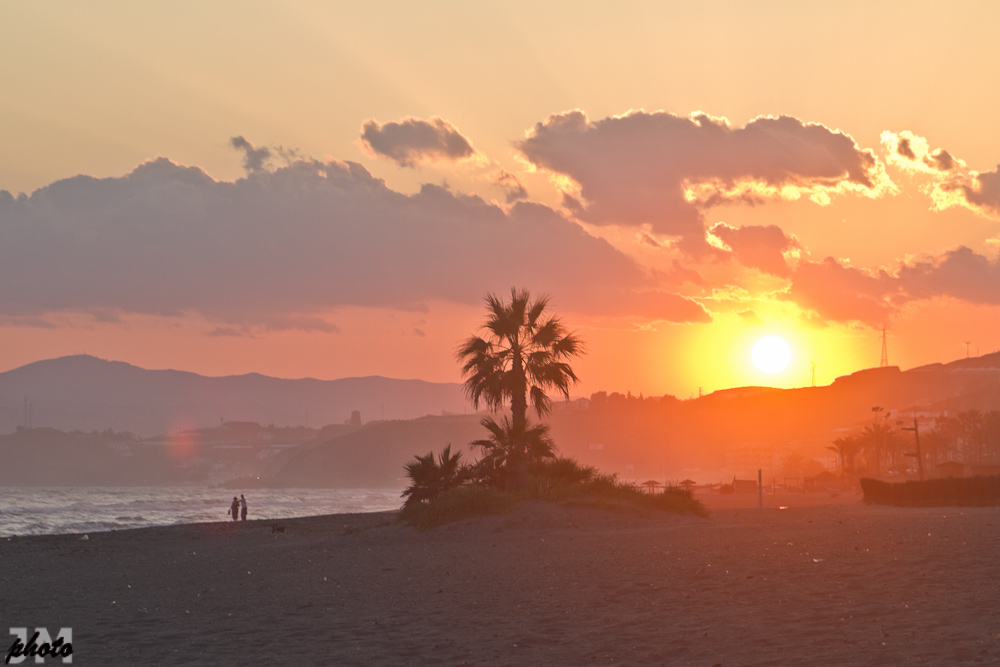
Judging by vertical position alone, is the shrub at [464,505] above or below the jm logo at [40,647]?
above

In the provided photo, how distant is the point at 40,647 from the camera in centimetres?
991

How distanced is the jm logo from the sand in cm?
19

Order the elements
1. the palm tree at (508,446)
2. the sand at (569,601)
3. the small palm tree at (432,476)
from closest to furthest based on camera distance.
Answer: the sand at (569,601), the palm tree at (508,446), the small palm tree at (432,476)

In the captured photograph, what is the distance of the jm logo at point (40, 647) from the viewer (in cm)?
945

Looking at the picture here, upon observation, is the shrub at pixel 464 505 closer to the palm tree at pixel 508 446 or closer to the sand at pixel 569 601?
the palm tree at pixel 508 446

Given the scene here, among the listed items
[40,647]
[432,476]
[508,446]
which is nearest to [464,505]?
[508,446]

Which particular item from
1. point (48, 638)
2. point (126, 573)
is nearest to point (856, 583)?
point (48, 638)

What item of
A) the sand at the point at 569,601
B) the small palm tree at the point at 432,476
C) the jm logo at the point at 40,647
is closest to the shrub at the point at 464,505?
the sand at the point at 569,601

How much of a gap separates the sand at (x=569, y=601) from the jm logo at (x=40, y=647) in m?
0.19

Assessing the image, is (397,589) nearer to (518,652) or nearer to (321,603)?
(321,603)

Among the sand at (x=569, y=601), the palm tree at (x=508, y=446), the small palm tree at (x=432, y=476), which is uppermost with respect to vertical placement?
the palm tree at (x=508, y=446)

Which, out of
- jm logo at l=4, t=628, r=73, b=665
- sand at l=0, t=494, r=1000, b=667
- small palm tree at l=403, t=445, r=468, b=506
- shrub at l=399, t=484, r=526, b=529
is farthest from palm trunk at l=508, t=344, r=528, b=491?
jm logo at l=4, t=628, r=73, b=665

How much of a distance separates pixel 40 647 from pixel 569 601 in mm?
6371

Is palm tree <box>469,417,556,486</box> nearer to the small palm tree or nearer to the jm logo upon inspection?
the small palm tree
